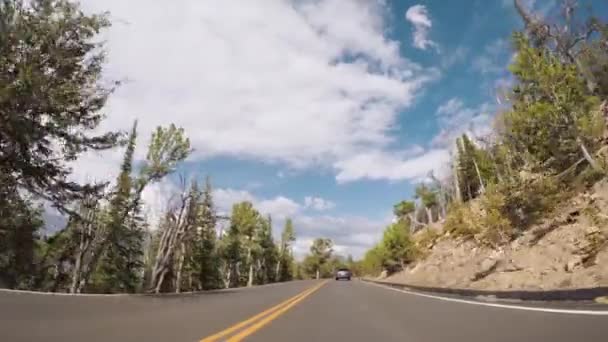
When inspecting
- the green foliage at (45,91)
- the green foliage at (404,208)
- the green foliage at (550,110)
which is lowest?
the green foliage at (45,91)

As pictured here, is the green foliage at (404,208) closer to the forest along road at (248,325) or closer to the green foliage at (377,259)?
the green foliage at (377,259)

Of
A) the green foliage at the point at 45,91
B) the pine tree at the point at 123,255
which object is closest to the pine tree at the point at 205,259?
the pine tree at the point at 123,255

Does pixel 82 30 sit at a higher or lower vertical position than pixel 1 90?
higher

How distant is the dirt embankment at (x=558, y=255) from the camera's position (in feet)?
56.6

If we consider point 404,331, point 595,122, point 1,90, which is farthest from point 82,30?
point 595,122

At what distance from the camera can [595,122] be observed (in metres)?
23.6

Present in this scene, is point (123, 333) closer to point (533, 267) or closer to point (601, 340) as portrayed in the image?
point (601, 340)

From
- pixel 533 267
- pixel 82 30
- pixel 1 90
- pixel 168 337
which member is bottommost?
pixel 168 337

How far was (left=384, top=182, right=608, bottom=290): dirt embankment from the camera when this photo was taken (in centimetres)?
1727

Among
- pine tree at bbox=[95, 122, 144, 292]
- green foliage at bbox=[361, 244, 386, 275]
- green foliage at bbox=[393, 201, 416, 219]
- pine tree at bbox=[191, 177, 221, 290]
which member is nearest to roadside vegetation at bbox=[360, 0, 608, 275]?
pine tree at bbox=[95, 122, 144, 292]

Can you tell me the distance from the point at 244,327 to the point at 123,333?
82.1 inches

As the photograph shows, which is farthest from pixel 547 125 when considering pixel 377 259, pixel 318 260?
pixel 318 260

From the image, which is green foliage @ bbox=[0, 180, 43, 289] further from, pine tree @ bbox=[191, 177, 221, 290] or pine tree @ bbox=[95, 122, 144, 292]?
pine tree @ bbox=[191, 177, 221, 290]

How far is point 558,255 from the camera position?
21.1 metres
